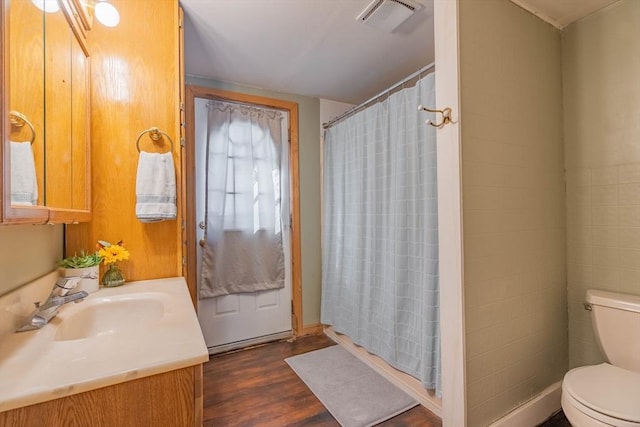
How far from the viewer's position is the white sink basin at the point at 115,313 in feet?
3.51

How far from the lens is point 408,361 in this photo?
184cm

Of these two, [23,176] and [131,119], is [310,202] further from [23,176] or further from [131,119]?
[23,176]

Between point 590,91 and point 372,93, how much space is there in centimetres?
163

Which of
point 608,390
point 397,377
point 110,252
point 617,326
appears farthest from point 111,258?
point 617,326

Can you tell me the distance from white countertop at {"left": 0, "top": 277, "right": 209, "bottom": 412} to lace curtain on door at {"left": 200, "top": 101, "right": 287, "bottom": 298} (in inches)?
60.9

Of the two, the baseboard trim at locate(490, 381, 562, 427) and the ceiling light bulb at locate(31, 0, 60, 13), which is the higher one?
the ceiling light bulb at locate(31, 0, 60, 13)

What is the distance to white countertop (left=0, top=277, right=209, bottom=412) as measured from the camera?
0.57 m

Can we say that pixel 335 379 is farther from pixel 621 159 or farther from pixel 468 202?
pixel 621 159

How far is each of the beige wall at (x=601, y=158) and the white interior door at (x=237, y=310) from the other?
2.09 meters

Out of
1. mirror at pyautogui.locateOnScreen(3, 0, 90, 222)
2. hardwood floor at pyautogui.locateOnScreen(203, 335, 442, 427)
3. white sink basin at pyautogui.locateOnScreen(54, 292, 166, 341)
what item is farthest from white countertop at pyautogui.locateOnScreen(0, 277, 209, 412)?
hardwood floor at pyautogui.locateOnScreen(203, 335, 442, 427)

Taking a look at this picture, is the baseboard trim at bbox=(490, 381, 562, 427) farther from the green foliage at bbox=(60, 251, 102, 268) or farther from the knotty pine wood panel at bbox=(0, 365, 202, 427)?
the green foliage at bbox=(60, 251, 102, 268)

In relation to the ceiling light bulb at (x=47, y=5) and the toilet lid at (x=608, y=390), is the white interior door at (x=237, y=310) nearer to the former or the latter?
the ceiling light bulb at (x=47, y=5)

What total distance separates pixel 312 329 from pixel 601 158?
2.49 meters

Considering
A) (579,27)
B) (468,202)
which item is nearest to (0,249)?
(468,202)
